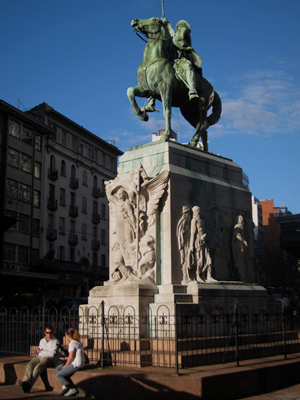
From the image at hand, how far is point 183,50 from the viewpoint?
14914 mm

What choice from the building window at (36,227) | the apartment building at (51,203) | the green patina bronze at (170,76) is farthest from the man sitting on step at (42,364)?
the building window at (36,227)

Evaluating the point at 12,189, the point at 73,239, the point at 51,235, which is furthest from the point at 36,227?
the point at 73,239

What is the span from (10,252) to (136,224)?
3621cm

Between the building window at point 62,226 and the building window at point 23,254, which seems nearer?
the building window at point 23,254

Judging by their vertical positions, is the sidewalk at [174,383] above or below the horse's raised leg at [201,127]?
below

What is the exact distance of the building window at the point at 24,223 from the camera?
48.6 meters

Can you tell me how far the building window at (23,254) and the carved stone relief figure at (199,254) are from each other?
124ft

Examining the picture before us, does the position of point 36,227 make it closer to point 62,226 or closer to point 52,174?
point 62,226

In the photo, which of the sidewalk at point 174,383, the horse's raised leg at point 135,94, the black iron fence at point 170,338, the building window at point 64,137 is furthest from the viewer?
the building window at point 64,137

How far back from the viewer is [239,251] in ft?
45.3

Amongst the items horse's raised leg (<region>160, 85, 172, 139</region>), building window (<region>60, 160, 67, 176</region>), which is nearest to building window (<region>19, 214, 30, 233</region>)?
building window (<region>60, 160, 67, 176</region>)

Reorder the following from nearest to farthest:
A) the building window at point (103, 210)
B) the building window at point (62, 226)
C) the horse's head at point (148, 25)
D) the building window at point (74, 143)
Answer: the horse's head at point (148, 25) → the building window at point (62, 226) → the building window at point (74, 143) → the building window at point (103, 210)

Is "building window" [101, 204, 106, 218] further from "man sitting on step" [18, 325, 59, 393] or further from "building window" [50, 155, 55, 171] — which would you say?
"man sitting on step" [18, 325, 59, 393]

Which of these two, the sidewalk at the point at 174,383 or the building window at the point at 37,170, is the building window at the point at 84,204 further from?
the sidewalk at the point at 174,383
